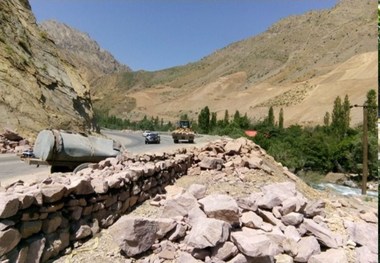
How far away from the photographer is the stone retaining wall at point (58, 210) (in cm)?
439

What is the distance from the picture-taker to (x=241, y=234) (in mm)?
5426

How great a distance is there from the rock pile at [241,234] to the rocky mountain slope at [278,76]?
2764 inches

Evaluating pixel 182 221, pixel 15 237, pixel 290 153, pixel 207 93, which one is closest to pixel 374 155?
pixel 290 153

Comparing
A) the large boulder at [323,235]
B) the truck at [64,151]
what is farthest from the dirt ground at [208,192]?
the truck at [64,151]

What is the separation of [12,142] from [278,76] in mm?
111260

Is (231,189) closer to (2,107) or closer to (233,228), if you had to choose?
(233,228)

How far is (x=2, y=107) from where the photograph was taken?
70.4 ft

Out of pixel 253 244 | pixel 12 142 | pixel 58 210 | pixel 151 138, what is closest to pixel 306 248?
pixel 253 244

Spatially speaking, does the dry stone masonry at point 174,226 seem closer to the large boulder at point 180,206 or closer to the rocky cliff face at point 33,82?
the large boulder at point 180,206

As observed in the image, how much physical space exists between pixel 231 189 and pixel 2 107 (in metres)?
16.5

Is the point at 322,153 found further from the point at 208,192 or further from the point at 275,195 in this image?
the point at 275,195

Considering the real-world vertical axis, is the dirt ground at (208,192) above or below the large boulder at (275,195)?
below

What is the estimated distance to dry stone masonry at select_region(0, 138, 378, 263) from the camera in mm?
4758

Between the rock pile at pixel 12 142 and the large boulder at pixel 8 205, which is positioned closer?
the large boulder at pixel 8 205
